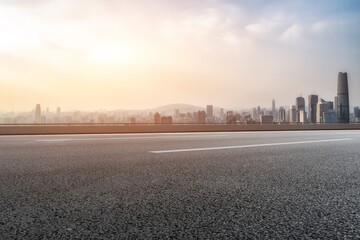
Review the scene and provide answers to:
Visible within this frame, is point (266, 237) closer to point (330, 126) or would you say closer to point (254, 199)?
point (254, 199)

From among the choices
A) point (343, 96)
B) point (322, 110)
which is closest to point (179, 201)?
point (322, 110)

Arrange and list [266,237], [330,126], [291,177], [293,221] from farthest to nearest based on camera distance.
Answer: [330,126] < [291,177] < [293,221] < [266,237]

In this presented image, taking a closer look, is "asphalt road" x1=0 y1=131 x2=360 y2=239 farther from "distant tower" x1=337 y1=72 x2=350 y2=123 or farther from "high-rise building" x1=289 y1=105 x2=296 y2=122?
"distant tower" x1=337 y1=72 x2=350 y2=123

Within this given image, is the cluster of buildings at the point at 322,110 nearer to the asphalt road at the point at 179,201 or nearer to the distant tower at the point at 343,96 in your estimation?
the distant tower at the point at 343,96

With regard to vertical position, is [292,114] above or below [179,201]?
above


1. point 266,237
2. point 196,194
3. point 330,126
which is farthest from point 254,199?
point 330,126

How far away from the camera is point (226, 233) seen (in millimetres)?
1912

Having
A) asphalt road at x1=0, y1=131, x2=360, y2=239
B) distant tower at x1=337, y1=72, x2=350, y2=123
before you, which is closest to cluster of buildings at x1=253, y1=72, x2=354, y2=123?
distant tower at x1=337, y1=72, x2=350, y2=123

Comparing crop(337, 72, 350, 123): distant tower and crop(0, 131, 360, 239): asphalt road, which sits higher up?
crop(337, 72, 350, 123): distant tower

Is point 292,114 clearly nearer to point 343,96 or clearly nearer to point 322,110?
point 322,110

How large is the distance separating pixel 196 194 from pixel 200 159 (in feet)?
8.35

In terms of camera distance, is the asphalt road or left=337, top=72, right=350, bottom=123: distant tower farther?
left=337, top=72, right=350, bottom=123: distant tower

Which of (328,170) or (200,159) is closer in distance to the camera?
(328,170)

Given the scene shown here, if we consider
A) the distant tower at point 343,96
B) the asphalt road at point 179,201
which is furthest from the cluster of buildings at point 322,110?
the asphalt road at point 179,201
